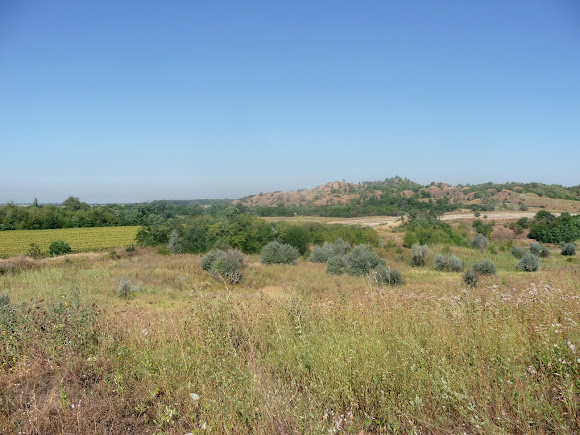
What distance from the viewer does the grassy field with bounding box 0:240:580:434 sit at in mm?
2223

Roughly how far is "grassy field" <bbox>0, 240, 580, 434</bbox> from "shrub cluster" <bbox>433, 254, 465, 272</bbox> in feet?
76.5

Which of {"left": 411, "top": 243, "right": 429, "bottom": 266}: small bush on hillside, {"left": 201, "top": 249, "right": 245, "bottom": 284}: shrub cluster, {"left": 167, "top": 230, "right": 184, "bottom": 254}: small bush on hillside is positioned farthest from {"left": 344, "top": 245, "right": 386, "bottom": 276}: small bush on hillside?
{"left": 167, "top": 230, "right": 184, "bottom": 254}: small bush on hillside

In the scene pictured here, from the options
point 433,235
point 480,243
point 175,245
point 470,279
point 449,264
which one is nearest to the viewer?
point 470,279

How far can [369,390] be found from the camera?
105 inches

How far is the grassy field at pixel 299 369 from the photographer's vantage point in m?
2.22

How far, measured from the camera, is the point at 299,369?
9.43ft

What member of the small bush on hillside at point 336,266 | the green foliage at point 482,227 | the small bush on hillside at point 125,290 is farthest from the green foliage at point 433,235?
the small bush on hillside at point 125,290

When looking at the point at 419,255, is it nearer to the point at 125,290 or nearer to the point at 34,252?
the point at 125,290

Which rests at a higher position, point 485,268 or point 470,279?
point 470,279

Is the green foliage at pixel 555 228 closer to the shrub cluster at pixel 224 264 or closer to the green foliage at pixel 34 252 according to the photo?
the shrub cluster at pixel 224 264

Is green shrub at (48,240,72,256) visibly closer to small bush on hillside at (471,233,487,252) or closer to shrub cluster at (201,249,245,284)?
shrub cluster at (201,249,245,284)

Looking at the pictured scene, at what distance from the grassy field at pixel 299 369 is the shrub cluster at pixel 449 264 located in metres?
23.3

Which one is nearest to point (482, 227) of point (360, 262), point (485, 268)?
point (485, 268)

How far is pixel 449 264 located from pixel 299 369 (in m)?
27.0
